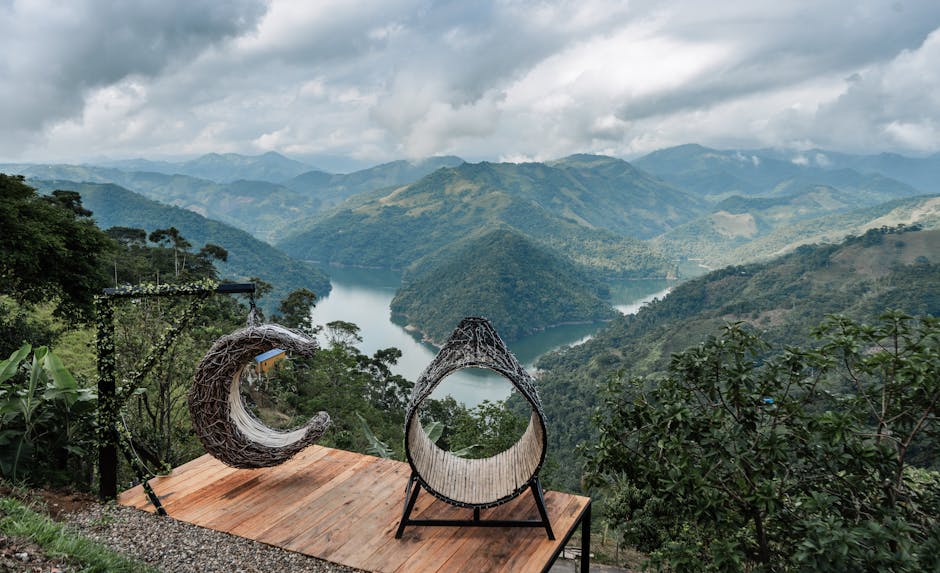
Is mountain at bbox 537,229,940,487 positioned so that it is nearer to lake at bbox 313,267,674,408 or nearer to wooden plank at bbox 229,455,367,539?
lake at bbox 313,267,674,408

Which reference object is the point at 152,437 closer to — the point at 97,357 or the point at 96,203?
the point at 97,357

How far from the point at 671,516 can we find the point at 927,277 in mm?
61796

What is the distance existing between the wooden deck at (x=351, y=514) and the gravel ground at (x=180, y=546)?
9 cm

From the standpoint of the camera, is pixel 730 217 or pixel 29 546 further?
pixel 730 217

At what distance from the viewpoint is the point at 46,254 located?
9.62 metres

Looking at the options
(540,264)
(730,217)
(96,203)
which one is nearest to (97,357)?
(540,264)

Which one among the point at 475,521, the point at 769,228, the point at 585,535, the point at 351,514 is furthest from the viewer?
the point at 769,228

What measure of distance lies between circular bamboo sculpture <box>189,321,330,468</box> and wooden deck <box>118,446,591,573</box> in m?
0.28

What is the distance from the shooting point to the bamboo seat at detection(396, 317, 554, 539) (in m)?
4.07

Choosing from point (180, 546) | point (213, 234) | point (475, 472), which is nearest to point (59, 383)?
point (180, 546)

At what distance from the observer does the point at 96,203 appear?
96.7 meters

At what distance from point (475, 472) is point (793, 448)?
2494 mm

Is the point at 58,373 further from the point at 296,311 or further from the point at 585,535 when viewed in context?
the point at 296,311

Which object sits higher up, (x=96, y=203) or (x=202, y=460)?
(x=96, y=203)
